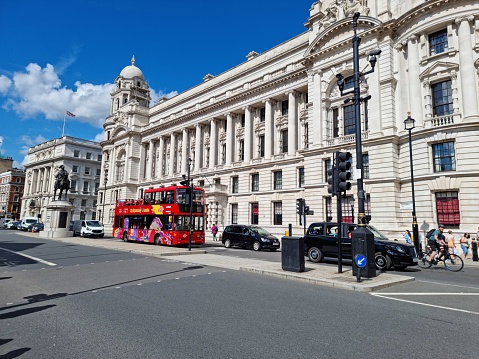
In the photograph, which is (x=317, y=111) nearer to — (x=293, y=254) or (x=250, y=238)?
(x=250, y=238)

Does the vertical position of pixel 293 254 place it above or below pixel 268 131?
below

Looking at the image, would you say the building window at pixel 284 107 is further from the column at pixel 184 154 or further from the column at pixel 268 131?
the column at pixel 184 154

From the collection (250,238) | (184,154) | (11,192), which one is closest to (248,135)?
(184,154)

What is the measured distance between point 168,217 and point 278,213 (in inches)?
565

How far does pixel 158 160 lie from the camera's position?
5572cm

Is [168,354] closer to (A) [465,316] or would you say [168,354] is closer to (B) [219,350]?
(B) [219,350]

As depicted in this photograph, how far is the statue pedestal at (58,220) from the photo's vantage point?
3390 cm

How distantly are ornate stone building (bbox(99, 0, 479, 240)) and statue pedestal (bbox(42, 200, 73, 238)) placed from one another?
1597 centimetres

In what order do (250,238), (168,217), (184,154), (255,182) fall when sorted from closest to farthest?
(250,238)
(168,217)
(255,182)
(184,154)

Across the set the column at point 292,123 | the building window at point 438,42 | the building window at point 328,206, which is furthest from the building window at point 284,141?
the building window at point 438,42

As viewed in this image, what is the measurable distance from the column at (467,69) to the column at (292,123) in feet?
53.3

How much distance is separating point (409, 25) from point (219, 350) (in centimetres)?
2893

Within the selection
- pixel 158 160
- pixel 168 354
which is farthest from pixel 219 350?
pixel 158 160

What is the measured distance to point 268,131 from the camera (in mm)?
38062
